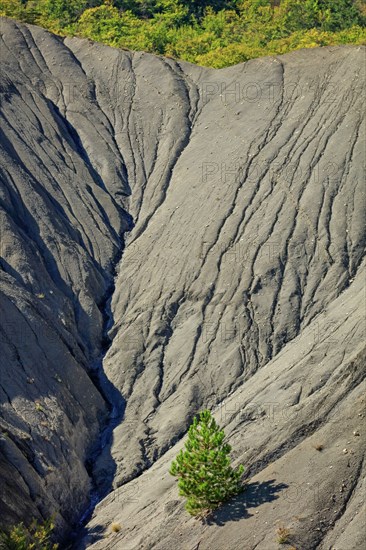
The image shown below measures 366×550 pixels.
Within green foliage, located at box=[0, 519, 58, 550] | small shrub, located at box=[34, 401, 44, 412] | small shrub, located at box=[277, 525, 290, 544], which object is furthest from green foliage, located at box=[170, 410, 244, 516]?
small shrub, located at box=[34, 401, 44, 412]

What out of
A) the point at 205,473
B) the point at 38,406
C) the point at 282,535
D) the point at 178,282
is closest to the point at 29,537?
the point at 205,473

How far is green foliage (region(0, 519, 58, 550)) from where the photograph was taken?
885 inches

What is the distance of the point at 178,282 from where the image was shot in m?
33.6

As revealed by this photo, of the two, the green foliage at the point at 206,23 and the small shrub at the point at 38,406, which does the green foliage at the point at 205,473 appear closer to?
the small shrub at the point at 38,406

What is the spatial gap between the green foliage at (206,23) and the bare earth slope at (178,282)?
4.28 m

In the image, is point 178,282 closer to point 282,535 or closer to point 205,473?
point 205,473

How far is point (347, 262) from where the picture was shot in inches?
1314

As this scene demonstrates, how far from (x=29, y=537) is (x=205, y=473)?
401 cm

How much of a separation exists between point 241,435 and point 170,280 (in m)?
7.83

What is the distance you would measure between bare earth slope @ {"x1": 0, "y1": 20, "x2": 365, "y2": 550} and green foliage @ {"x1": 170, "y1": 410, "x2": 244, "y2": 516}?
529 mm

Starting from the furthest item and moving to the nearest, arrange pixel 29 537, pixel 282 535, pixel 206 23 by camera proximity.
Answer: pixel 206 23 → pixel 29 537 → pixel 282 535

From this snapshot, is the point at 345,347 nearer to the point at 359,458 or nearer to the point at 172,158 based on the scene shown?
the point at 359,458

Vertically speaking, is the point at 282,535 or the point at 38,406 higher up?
the point at 38,406

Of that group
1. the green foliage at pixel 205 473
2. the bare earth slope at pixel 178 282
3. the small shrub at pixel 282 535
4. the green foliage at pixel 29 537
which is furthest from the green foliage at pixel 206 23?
the small shrub at pixel 282 535
